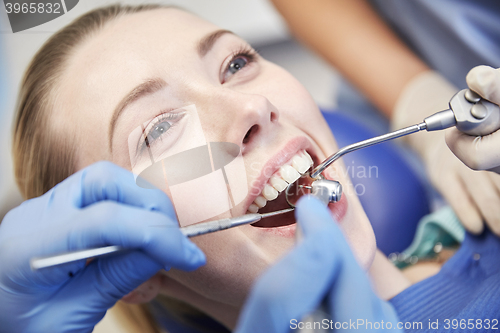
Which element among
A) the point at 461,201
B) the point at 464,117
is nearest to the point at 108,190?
the point at 464,117

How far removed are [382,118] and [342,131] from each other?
1.28 ft

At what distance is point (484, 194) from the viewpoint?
1153mm

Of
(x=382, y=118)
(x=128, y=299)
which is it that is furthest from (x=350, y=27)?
(x=128, y=299)

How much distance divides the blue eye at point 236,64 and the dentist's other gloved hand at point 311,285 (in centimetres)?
46

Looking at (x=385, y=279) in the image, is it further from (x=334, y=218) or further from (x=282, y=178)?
(x=282, y=178)

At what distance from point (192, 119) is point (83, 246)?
12.7 inches

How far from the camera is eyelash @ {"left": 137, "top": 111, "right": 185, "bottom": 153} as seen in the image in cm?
83

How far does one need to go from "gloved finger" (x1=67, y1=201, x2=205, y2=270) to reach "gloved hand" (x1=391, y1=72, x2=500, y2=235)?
85 centimetres

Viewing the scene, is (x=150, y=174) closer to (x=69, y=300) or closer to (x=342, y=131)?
(x=69, y=300)

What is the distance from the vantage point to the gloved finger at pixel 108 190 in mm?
774

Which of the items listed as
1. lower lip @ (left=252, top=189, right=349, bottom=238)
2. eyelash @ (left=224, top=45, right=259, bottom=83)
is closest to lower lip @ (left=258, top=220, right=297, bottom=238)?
lower lip @ (left=252, top=189, right=349, bottom=238)

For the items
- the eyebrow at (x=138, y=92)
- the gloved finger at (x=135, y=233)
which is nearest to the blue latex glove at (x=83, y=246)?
the gloved finger at (x=135, y=233)

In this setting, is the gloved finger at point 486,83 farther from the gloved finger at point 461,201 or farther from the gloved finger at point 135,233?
the gloved finger at point 135,233

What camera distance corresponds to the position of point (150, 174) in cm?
84
